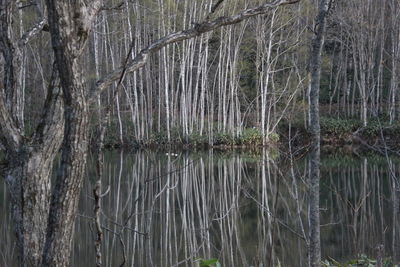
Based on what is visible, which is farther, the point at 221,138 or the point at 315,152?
the point at 221,138

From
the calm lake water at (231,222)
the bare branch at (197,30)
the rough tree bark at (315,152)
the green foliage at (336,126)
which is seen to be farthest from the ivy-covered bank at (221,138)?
the bare branch at (197,30)

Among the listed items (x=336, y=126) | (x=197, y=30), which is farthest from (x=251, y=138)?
(x=197, y=30)

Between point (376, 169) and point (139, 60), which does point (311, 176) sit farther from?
point (376, 169)

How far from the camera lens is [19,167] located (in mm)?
2613

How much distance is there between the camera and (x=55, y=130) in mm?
2582

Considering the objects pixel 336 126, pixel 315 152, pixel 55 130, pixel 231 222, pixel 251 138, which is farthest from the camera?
pixel 336 126

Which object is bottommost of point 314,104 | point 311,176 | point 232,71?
point 311,176

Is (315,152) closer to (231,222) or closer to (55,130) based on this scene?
(55,130)

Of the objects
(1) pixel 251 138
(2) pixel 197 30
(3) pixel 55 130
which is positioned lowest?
(1) pixel 251 138

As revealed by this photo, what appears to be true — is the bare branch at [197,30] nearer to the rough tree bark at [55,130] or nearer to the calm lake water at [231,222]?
the rough tree bark at [55,130]

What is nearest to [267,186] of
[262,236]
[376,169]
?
[262,236]

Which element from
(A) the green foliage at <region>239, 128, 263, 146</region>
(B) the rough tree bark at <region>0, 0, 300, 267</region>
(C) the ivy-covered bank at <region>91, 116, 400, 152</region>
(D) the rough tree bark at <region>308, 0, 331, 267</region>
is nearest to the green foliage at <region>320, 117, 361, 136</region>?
(C) the ivy-covered bank at <region>91, 116, 400, 152</region>

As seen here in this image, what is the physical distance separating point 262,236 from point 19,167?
568 centimetres

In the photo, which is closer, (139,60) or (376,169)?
(139,60)
